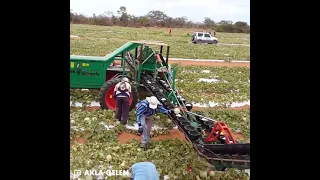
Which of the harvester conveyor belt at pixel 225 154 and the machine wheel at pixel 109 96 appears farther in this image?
the machine wheel at pixel 109 96

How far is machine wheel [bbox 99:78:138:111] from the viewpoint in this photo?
782 cm

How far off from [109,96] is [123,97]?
88 centimetres

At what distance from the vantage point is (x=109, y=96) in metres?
7.95

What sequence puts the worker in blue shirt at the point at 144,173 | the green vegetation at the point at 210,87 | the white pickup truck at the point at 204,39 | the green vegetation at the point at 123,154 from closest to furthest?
the worker in blue shirt at the point at 144,173
the green vegetation at the point at 123,154
the green vegetation at the point at 210,87
the white pickup truck at the point at 204,39

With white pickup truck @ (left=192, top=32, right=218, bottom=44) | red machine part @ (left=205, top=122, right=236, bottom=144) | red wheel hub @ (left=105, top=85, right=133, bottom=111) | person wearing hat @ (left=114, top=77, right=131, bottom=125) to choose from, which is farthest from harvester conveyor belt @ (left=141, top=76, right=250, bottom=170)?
white pickup truck @ (left=192, top=32, right=218, bottom=44)

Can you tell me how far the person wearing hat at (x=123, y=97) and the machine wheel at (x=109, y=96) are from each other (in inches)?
22.0

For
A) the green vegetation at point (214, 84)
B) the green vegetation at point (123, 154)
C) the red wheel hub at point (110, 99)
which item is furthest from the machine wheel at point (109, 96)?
the green vegetation at point (214, 84)

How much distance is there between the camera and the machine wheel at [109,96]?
25.6 ft

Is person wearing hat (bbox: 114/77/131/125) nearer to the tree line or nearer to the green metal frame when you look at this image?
the green metal frame

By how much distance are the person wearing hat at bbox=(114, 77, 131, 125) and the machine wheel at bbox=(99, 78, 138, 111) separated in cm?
56

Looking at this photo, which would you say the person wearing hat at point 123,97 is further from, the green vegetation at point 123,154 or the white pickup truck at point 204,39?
the white pickup truck at point 204,39
